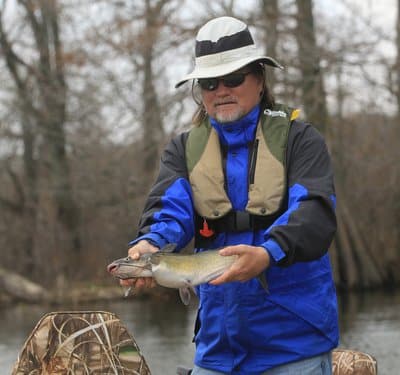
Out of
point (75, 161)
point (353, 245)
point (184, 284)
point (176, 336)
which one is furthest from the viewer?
point (75, 161)

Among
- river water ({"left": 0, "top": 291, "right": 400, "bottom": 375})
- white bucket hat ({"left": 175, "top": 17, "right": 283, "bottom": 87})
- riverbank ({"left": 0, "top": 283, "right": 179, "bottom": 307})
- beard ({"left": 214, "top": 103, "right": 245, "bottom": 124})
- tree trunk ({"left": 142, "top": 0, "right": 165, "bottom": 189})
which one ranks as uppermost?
white bucket hat ({"left": 175, "top": 17, "right": 283, "bottom": 87})

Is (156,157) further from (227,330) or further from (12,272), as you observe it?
(227,330)

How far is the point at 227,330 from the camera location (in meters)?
3.56

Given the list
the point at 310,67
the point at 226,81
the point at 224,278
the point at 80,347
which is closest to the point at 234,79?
the point at 226,81

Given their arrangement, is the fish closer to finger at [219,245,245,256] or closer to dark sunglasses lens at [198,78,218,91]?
finger at [219,245,245,256]

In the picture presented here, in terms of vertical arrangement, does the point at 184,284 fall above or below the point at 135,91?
above

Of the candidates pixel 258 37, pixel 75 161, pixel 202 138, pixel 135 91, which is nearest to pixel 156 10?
pixel 135 91

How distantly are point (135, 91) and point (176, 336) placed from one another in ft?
25.1

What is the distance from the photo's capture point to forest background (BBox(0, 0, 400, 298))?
58.4 feet

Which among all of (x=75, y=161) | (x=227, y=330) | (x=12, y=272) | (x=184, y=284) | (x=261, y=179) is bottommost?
(x=12, y=272)

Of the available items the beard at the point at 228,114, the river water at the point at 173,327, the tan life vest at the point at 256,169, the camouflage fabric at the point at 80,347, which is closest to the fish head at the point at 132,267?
the tan life vest at the point at 256,169

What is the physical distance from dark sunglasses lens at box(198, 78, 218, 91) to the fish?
68 centimetres

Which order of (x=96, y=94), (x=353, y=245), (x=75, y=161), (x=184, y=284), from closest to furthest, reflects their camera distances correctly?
(x=184, y=284) < (x=353, y=245) < (x=96, y=94) < (x=75, y=161)

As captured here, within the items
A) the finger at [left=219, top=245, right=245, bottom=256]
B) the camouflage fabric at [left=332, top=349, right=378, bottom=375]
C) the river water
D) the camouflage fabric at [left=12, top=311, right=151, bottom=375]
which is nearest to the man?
→ the finger at [left=219, top=245, right=245, bottom=256]
